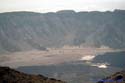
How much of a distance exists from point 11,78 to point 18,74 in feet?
17.4

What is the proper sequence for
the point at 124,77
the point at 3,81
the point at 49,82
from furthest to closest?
the point at 124,77, the point at 49,82, the point at 3,81

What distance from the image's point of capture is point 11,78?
264ft

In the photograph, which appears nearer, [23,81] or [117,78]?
[23,81]

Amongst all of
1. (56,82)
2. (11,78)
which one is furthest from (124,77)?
(11,78)

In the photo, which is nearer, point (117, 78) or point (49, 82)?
point (49, 82)

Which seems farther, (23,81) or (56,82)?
(56,82)

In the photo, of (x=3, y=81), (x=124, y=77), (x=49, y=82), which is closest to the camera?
(x=3, y=81)

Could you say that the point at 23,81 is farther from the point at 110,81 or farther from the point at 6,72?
the point at 110,81

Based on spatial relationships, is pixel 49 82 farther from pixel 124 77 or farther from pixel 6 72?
pixel 124 77

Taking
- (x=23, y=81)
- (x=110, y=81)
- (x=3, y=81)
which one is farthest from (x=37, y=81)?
(x=110, y=81)

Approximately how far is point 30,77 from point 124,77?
98.1 ft

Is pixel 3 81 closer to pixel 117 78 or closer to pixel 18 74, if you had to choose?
pixel 18 74

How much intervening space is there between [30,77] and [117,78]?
28.9 m

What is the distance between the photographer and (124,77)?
96500 mm
